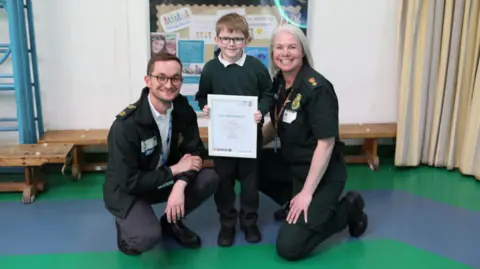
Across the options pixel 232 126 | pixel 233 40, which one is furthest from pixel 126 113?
pixel 233 40

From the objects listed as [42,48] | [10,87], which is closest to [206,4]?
[42,48]

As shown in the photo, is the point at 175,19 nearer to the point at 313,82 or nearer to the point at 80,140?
the point at 80,140

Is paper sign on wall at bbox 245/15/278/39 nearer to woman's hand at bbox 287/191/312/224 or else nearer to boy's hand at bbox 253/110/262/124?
boy's hand at bbox 253/110/262/124

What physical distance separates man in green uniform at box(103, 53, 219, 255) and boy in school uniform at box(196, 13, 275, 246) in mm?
131

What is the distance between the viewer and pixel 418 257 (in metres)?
2.90

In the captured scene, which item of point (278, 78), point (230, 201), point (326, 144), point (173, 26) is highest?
point (173, 26)

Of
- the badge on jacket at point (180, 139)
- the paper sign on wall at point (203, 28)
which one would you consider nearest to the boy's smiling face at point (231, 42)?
the badge on jacket at point (180, 139)

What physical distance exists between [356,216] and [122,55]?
7.70ft

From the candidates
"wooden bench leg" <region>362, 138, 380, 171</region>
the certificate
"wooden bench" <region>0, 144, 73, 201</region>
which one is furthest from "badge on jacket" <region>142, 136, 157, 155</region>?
"wooden bench leg" <region>362, 138, 380, 171</region>

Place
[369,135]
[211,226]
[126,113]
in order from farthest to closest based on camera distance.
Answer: [369,135] < [211,226] < [126,113]

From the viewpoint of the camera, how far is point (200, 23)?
4.21 metres

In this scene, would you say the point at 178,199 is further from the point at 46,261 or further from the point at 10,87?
the point at 10,87

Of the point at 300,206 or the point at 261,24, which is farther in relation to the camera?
the point at 261,24

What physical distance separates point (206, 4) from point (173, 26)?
33cm
